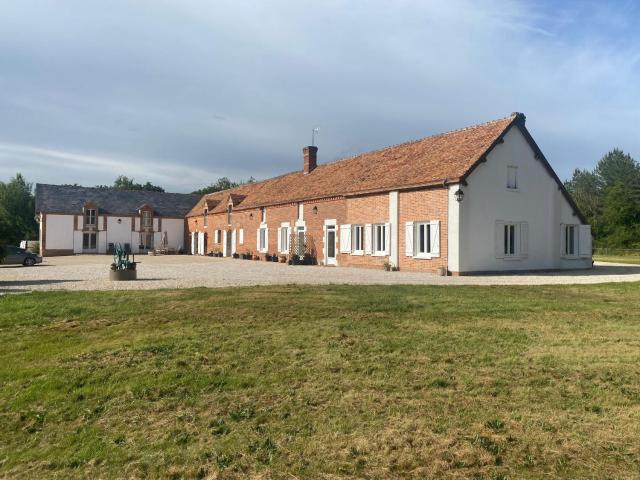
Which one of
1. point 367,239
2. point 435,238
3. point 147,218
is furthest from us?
point 147,218

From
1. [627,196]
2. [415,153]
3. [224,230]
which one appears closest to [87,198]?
[224,230]

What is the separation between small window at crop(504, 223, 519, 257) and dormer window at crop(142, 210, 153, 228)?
3772 cm

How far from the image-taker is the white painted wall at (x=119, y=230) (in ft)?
155

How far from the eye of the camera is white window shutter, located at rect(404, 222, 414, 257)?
820 inches

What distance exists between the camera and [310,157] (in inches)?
1337

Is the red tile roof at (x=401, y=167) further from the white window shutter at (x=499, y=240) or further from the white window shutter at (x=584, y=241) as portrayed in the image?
the white window shutter at (x=584, y=241)

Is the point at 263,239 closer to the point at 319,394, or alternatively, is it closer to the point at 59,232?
the point at 59,232

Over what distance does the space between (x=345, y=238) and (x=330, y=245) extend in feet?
5.74

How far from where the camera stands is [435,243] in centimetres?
1973

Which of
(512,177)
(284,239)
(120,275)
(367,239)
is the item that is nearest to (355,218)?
(367,239)

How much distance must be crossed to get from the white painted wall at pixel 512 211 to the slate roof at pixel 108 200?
37.5 m

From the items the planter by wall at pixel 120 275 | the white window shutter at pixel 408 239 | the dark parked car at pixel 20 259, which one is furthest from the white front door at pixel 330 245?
the dark parked car at pixel 20 259

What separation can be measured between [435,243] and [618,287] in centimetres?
727

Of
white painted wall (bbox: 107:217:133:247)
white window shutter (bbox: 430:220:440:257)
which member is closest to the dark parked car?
white painted wall (bbox: 107:217:133:247)
